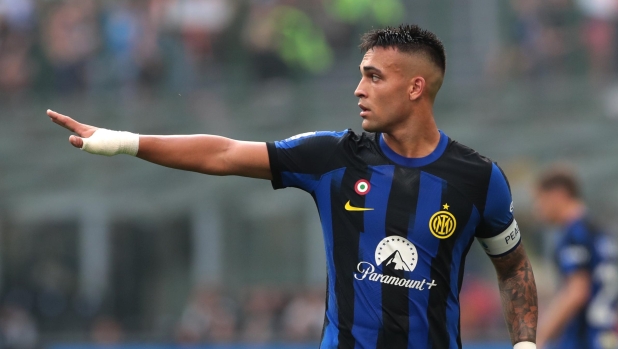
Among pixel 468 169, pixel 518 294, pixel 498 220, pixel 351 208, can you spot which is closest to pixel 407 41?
pixel 468 169

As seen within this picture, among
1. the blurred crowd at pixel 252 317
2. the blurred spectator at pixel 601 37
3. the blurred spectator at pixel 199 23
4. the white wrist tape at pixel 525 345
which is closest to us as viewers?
the white wrist tape at pixel 525 345

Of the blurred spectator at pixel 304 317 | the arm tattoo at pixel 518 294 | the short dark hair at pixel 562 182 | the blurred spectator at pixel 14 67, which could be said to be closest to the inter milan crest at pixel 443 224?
the arm tattoo at pixel 518 294

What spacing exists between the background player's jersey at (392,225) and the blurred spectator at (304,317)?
819 cm

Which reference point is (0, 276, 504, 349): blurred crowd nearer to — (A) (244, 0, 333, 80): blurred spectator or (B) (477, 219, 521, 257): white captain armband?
(A) (244, 0, 333, 80): blurred spectator

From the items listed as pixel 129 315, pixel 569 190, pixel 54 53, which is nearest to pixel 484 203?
pixel 569 190

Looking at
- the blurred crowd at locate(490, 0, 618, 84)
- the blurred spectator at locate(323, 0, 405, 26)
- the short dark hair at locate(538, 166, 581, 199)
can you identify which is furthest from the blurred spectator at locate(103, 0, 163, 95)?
the short dark hair at locate(538, 166, 581, 199)

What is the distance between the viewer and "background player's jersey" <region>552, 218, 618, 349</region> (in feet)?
26.3

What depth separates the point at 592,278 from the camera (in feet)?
26.4

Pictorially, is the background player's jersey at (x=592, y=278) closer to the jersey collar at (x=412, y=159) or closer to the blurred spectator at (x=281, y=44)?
the jersey collar at (x=412, y=159)

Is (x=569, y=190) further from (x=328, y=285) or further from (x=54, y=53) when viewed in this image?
(x=54, y=53)

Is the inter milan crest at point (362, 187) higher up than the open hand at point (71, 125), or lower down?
lower down

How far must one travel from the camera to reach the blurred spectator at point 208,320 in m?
13.4

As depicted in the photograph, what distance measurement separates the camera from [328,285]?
485cm

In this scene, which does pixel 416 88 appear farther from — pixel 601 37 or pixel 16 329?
pixel 16 329
